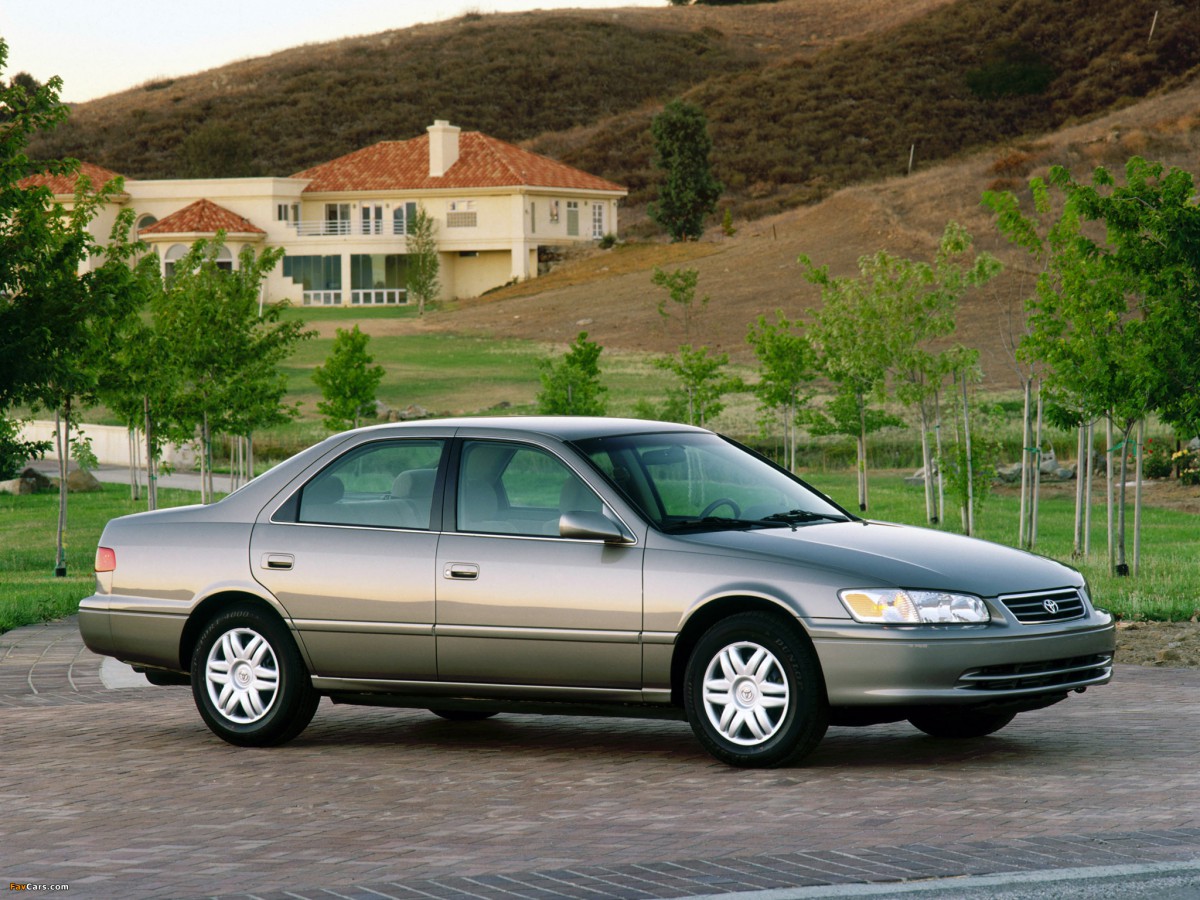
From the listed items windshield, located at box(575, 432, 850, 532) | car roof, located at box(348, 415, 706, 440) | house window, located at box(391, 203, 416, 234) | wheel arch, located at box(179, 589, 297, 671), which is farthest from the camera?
house window, located at box(391, 203, 416, 234)

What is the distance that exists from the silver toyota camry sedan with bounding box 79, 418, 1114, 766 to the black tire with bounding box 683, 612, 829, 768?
0.01m

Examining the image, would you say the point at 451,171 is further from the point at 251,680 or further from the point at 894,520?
the point at 251,680

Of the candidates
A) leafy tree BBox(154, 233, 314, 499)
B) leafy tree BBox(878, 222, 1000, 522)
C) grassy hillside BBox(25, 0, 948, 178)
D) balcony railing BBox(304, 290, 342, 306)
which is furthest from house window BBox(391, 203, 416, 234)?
leafy tree BBox(878, 222, 1000, 522)

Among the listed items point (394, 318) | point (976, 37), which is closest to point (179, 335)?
point (394, 318)

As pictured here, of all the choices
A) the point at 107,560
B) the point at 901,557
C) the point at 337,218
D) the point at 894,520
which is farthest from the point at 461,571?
the point at 337,218

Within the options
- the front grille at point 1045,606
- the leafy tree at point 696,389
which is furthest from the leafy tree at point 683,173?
the front grille at point 1045,606

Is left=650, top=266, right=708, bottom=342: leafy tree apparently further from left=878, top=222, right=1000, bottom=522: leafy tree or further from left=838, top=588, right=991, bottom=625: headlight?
left=838, top=588, right=991, bottom=625: headlight

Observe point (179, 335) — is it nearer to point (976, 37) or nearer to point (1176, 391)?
point (1176, 391)

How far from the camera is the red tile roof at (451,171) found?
82500 millimetres

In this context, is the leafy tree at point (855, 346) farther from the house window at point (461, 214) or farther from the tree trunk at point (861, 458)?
the house window at point (461, 214)

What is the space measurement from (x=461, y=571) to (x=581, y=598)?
656mm

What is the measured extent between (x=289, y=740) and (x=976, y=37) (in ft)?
401

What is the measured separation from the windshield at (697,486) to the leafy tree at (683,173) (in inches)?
2853

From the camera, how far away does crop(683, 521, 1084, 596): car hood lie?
7852mm
